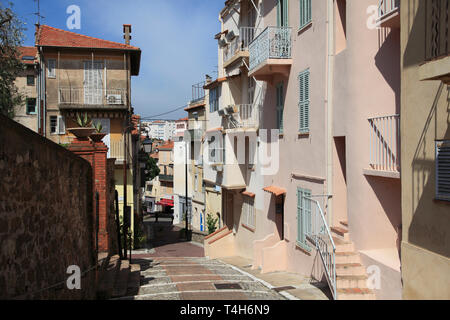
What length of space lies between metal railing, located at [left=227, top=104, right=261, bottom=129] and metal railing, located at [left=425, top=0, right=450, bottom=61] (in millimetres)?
11587

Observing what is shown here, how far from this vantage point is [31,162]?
596 centimetres

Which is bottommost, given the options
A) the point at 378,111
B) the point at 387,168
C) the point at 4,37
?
the point at 387,168

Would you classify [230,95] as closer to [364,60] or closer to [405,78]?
[364,60]

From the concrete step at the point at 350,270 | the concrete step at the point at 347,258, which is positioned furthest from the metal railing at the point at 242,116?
the concrete step at the point at 350,270

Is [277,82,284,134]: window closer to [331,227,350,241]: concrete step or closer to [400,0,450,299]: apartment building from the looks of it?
[331,227,350,241]: concrete step

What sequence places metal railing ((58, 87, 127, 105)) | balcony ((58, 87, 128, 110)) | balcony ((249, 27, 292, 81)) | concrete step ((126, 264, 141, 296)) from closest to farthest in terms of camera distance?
1. concrete step ((126, 264, 141, 296))
2. balcony ((249, 27, 292, 81))
3. balcony ((58, 87, 128, 110))
4. metal railing ((58, 87, 127, 105))

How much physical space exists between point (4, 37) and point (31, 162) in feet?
36.8

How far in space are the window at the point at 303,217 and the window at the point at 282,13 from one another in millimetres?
5889

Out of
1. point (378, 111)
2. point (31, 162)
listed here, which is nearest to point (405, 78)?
point (378, 111)

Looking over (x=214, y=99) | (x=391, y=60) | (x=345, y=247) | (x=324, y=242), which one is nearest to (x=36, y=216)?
(x=324, y=242)

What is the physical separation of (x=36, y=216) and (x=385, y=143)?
24.2ft

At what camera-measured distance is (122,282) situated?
37.1 feet

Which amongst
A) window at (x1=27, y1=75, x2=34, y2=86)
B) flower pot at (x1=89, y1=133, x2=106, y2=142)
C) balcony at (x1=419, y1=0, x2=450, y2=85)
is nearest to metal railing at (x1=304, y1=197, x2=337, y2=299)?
balcony at (x1=419, y1=0, x2=450, y2=85)

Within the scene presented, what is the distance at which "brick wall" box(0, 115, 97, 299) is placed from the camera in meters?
5.13
